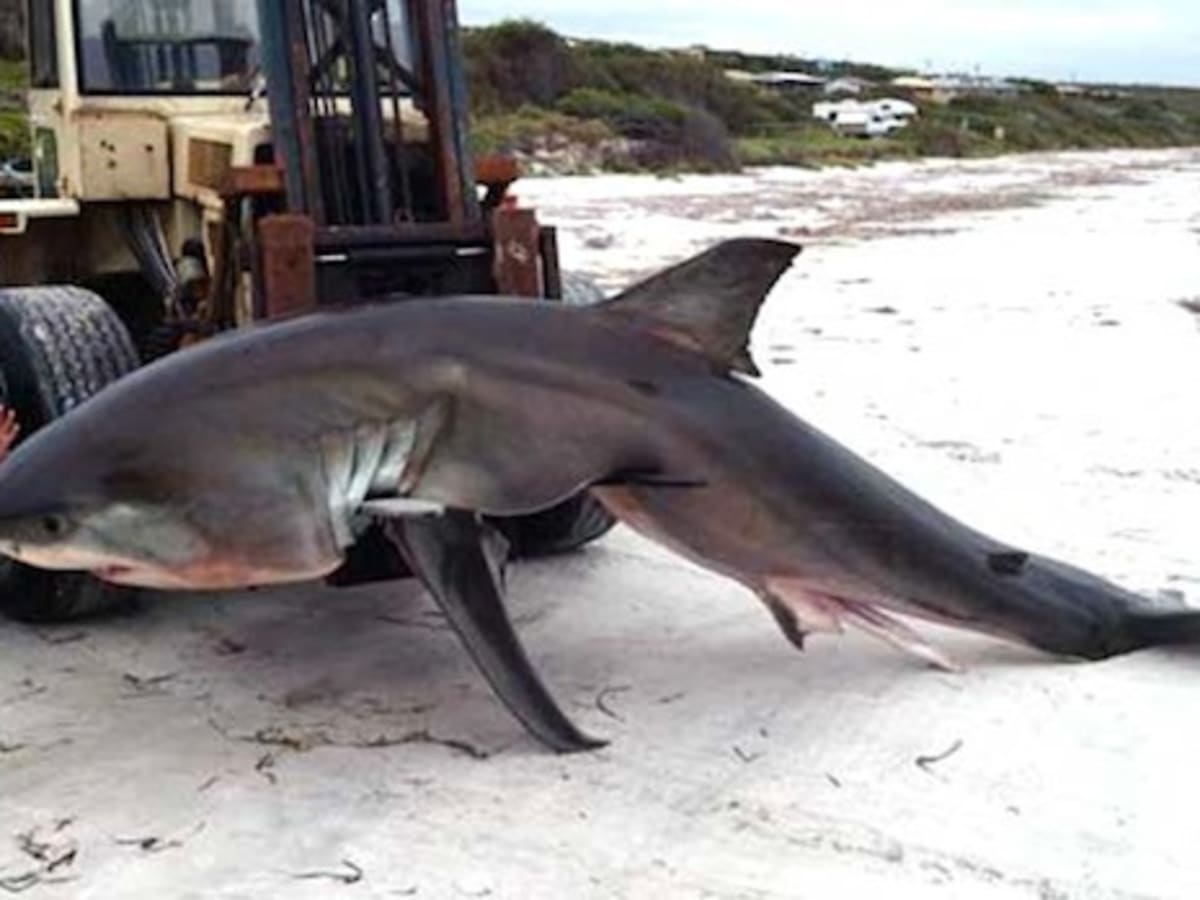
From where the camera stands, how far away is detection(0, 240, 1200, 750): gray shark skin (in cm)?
415

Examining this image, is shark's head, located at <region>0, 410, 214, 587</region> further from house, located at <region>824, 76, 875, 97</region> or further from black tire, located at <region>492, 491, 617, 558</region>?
house, located at <region>824, 76, 875, 97</region>

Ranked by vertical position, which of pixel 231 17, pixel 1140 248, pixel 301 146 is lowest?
pixel 1140 248

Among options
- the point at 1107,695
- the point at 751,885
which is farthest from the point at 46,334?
the point at 1107,695

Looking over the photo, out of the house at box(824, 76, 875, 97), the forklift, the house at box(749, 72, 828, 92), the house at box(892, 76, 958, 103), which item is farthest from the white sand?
the house at box(892, 76, 958, 103)

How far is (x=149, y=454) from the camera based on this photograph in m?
4.14

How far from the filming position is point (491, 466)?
14.7 feet

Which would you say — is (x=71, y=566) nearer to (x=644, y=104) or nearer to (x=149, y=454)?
(x=149, y=454)

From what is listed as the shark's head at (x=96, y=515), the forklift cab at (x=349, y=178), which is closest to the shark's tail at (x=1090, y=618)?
the forklift cab at (x=349, y=178)

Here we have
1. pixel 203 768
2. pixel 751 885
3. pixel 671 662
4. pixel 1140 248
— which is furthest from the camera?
pixel 1140 248

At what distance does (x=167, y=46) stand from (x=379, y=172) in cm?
180

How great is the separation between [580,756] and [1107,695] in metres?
1.43

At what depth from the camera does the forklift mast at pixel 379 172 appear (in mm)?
5305

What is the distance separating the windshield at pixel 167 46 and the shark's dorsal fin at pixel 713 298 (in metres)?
2.78

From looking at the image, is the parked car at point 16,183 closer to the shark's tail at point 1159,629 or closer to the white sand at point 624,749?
the white sand at point 624,749
